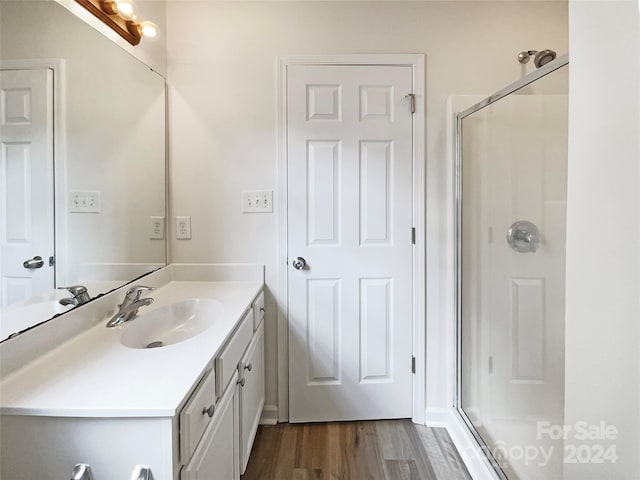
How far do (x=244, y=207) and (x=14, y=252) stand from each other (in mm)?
1090

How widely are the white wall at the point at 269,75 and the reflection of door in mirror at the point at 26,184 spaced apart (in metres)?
0.88

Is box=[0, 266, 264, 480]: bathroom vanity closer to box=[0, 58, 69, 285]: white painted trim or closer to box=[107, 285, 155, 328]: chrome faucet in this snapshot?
box=[107, 285, 155, 328]: chrome faucet

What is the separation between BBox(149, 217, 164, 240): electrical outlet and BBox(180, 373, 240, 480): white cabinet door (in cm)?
91

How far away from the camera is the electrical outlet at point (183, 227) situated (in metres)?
1.90

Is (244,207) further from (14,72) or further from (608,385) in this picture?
(608,385)

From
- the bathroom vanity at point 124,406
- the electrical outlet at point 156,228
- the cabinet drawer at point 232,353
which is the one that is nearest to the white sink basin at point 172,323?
the bathroom vanity at point 124,406

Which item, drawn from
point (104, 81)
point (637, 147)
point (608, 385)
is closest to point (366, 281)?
point (608, 385)

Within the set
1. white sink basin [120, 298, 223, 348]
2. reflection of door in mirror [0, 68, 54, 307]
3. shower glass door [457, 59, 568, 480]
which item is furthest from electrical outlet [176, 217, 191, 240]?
shower glass door [457, 59, 568, 480]

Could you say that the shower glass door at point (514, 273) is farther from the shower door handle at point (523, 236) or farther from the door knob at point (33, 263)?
the door knob at point (33, 263)

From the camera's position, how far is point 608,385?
64cm

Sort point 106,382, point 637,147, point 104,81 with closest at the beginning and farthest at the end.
Result: point 637,147
point 106,382
point 104,81

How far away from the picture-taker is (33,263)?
0.97 meters

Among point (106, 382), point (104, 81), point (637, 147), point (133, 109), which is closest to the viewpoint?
point (637, 147)

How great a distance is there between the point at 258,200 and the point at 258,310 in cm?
62
